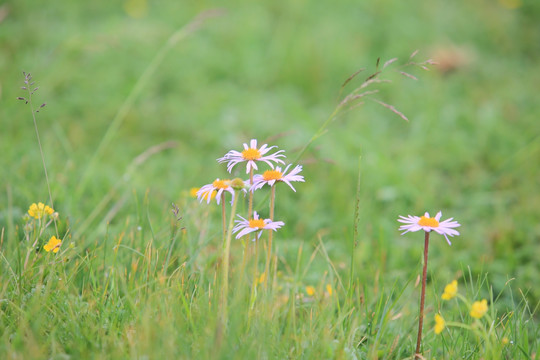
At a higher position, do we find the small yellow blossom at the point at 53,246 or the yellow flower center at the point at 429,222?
the yellow flower center at the point at 429,222

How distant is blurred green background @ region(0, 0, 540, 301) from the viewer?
2568 mm

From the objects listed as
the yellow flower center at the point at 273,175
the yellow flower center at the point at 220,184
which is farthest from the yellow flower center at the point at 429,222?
the yellow flower center at the point at 220,184

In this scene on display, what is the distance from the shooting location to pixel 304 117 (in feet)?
12.5

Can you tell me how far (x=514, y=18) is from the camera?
18.7ft

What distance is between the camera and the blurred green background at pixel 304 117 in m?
2.57

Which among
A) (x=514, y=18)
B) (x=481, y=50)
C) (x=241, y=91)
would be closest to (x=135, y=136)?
(x=241, y=91)

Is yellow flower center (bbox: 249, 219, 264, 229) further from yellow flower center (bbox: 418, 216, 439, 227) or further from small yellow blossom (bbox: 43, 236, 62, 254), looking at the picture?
small yellow blossom (bbox: 43, 236, 62, 254)

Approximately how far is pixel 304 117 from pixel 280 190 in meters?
1.00

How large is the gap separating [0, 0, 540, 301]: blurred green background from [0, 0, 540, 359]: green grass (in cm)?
2

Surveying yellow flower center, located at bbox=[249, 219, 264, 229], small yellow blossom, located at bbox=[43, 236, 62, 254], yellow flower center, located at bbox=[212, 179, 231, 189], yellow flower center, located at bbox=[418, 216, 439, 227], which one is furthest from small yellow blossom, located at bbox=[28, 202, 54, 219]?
yellow flower center, located at bbox=[418, 216, 439, 227]

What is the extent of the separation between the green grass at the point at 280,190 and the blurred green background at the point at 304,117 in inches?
0.7

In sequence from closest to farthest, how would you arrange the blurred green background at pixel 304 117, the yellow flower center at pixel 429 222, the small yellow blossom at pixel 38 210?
the yellow flower center at pixel 429 222 < the small yellow blossom at pixel 38 210 < the blurred green background at pixel 304 117

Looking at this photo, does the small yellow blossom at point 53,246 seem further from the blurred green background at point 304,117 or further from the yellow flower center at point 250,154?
the yellow flower center at point 250,154

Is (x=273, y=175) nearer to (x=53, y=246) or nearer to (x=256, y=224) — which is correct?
(x=256, y=224)
